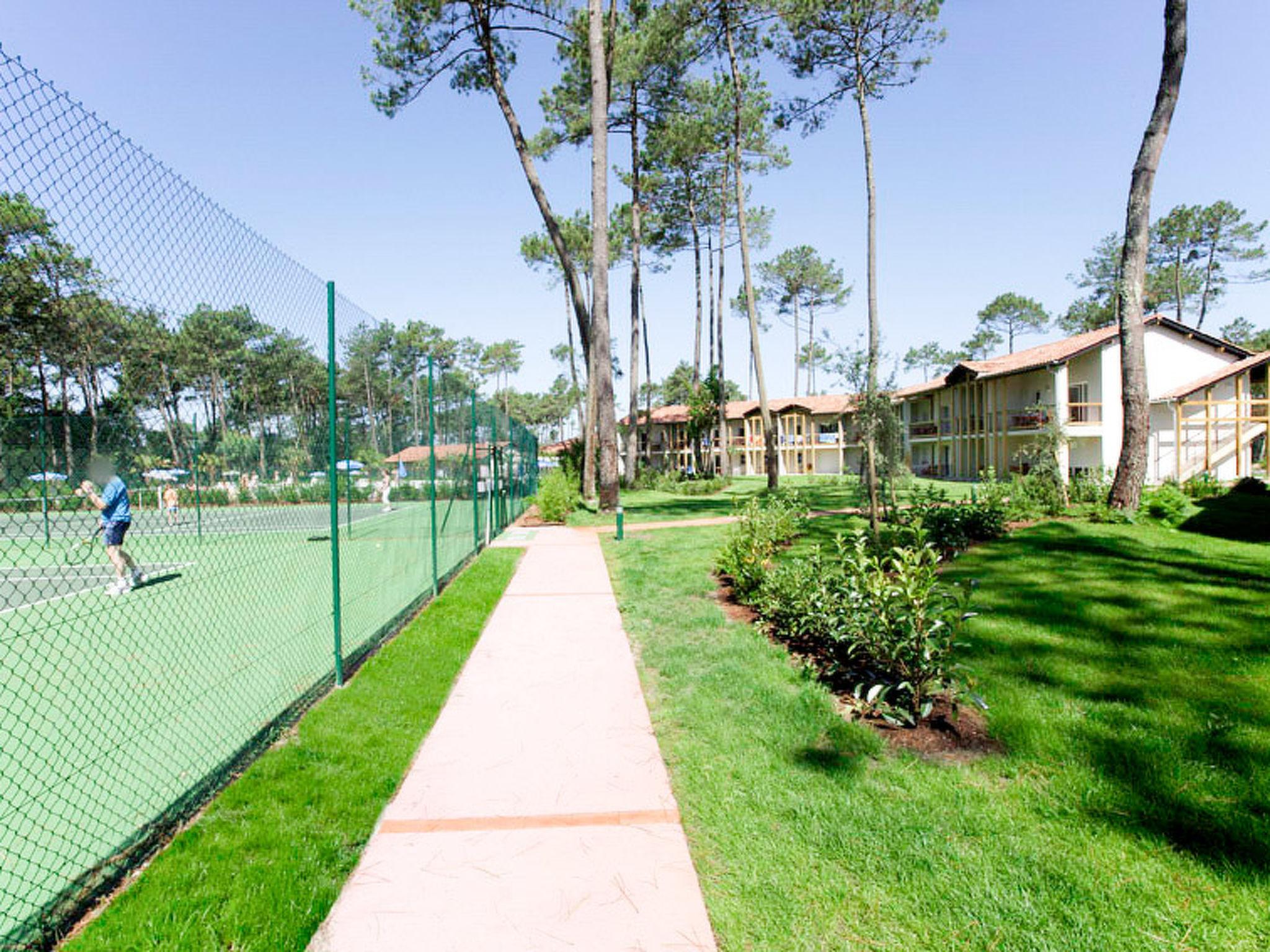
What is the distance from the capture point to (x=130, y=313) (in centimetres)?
266

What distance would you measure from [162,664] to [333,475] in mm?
2157

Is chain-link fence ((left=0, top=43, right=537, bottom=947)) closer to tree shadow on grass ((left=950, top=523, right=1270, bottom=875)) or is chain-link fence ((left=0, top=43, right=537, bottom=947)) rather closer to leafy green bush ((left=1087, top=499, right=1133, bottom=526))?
tree shadow on grass ((left=950, top=523, right=1270, bottom=875))

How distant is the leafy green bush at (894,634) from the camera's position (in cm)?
381

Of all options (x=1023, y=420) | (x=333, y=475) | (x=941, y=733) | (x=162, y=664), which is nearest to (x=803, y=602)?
(x=941, y=733)

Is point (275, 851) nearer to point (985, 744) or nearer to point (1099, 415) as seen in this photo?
point (985, 744)

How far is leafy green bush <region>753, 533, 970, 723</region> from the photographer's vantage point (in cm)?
381

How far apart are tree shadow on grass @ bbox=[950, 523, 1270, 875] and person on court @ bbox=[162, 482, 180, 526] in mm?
4437

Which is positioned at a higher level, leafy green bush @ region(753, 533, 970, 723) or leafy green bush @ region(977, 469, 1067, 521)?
leafy green bush @ region(977, 469, 1067, 521)

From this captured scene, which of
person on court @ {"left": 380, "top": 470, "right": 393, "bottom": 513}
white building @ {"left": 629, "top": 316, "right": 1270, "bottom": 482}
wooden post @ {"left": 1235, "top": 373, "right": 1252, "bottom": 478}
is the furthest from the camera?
white building @ {"left": 629, "top": 316, "right": 1270, "bottom": 482}

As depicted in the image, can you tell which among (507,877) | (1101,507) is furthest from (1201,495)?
(507,877)

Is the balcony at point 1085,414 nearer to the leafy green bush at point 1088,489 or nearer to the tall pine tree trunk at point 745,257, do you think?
the tall pine tree trunk at point 745,257

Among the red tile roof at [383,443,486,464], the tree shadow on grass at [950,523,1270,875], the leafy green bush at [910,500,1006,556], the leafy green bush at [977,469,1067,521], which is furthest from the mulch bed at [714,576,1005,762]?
the leafy green bush at [977,469,1067,521]

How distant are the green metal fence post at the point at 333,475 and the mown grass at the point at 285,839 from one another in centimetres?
31

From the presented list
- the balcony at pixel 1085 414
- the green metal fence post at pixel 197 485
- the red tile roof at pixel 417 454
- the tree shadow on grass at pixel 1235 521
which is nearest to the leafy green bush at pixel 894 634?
the green metal fence post at pixel 197 485
